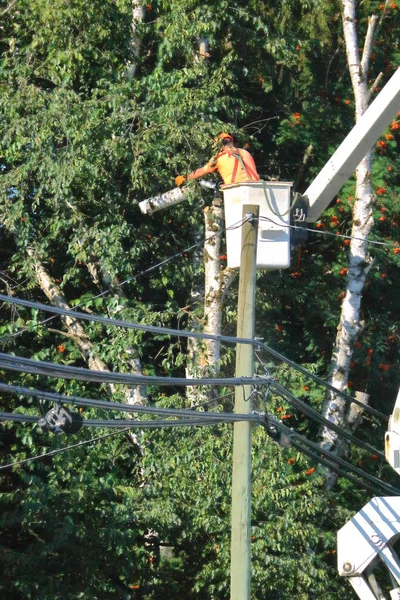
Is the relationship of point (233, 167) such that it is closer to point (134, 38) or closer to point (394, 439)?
point (134, 38)

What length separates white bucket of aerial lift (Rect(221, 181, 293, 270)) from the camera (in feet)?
31.8

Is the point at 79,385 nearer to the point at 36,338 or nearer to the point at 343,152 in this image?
the point at 36,338

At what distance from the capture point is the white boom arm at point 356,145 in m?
9.09

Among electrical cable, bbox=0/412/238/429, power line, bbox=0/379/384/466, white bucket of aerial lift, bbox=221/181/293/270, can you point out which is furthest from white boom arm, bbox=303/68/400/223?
electrical cable, bbox=0/412/238/429

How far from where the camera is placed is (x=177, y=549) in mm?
14070

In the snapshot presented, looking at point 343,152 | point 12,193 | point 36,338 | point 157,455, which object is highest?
point 12,193

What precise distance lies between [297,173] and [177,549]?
20.2 feet

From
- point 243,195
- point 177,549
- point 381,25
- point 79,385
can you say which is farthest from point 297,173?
point 243,195

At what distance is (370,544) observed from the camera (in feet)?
28.9

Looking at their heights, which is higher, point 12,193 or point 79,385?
point 12,193

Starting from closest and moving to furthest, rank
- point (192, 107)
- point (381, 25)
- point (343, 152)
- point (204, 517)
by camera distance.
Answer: point (343, 152) < point (204, 517) < point (192, 107) < point (381, 25)

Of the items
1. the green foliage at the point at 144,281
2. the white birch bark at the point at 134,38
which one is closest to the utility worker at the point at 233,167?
the green foliage at the point at 144,281

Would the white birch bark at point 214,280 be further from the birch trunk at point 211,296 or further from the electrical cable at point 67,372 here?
the electrical cable at point 67,372

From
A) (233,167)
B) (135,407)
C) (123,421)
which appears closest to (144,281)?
(233,167)
